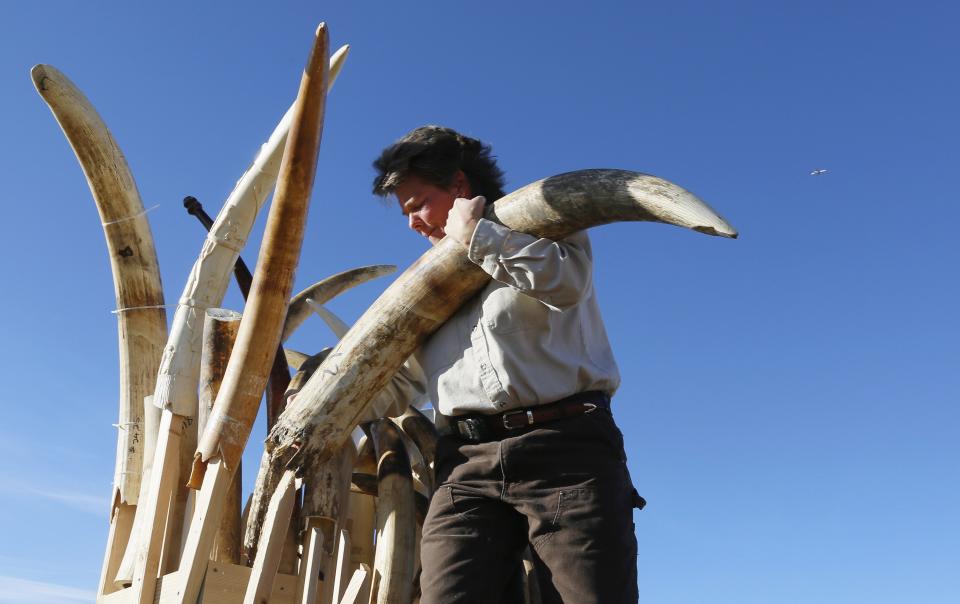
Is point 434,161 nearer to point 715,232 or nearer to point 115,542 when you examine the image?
point 715,232

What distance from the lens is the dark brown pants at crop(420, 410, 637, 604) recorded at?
8.09ft

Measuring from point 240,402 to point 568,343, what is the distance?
113 cm

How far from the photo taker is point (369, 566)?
3.66m

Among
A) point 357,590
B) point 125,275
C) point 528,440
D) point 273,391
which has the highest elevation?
point 125,275

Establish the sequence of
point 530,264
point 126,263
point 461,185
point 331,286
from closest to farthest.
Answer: point 530,264 → point 461,185 → point 126,263 → point 331,286

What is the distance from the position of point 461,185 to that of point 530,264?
76cm

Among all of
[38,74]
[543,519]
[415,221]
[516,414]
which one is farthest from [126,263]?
[543,519]

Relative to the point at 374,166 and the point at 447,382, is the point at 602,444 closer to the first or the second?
the point at 447,382

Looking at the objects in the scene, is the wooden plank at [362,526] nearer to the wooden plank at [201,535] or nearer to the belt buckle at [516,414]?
the wooden plank at [201,535]

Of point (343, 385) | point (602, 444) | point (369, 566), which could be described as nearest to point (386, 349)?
point (343, 385)

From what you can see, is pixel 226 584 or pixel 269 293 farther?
pixel 269 293

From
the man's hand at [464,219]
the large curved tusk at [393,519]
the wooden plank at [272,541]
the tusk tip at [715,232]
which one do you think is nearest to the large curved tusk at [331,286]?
the large curved tusk at [393,519]

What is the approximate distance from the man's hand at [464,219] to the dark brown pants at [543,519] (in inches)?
23.9

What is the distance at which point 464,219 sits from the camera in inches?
105
